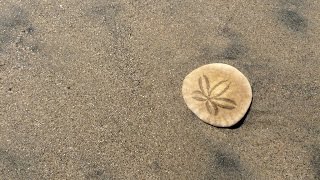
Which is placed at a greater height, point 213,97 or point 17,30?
point 17,30

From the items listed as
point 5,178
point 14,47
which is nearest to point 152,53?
point 14,47

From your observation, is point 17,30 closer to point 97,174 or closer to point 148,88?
point 148,88

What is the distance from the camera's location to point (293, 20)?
3.42 metres

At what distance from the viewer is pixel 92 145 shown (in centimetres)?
285

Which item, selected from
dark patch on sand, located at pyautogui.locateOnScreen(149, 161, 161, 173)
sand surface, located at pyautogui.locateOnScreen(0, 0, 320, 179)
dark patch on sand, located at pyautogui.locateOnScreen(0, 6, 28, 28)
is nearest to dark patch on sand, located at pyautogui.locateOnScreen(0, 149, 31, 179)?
sand surface, located at pyautogui.locateOnScreen(0, 0, 320, 179)

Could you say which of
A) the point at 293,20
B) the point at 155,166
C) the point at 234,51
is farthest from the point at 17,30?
the point at 293,20

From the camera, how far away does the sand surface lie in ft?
9.18

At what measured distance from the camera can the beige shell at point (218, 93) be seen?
2941mm

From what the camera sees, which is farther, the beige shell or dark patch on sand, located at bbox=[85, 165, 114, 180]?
the beige shell

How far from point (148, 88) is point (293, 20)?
53.1 inches

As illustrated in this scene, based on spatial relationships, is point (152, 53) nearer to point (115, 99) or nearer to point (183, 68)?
point (183, 68)

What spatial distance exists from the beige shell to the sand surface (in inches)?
2.5

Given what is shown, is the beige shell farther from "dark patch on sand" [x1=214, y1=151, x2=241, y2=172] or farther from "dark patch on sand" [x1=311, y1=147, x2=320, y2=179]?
"dark patch on sand" [x1=311, y1=147, x2=320, y2=179]

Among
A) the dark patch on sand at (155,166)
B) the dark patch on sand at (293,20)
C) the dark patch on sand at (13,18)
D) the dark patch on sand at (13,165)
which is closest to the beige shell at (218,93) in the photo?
the dark patch on sand at (155,166)
